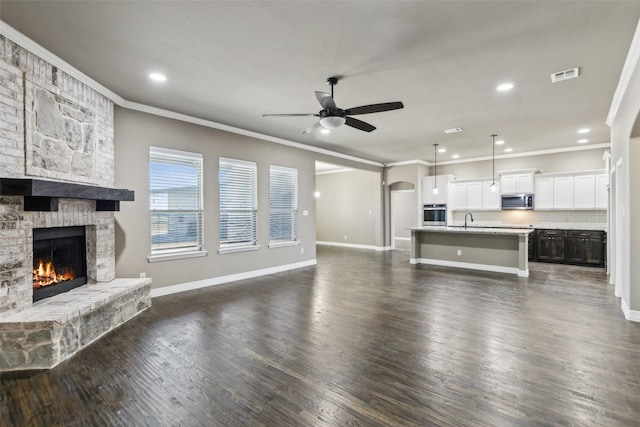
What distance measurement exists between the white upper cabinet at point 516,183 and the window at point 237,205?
6805 millimetres

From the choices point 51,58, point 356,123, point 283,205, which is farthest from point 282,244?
point 51,58

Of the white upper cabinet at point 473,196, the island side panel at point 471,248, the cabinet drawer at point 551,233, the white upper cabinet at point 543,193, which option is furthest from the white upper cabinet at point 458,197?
the island side panel at point 471,248

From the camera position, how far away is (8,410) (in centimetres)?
214

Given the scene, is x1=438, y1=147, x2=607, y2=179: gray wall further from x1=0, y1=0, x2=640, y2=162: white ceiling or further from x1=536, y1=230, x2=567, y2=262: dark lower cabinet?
x1=0, y1=0, x2=640, y2=162: white ceiling

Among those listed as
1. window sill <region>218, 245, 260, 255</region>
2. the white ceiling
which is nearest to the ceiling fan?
the white ceiling

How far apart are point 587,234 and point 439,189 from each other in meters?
3.74

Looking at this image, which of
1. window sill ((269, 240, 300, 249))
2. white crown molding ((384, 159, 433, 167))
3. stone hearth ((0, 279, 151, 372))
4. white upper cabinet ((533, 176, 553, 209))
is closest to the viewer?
stone hearth ((0, 279, 151, 372))

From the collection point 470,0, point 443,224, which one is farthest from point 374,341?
point 443,224

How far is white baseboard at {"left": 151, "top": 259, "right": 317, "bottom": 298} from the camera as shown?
5.04m

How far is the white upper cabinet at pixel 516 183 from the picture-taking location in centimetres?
825

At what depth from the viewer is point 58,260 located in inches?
145

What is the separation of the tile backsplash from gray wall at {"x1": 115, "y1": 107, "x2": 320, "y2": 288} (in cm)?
538

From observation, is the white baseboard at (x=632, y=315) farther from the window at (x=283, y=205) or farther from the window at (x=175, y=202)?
the window at (x=175, y=202)

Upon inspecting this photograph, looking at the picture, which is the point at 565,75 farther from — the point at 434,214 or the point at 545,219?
the point at 434,214
